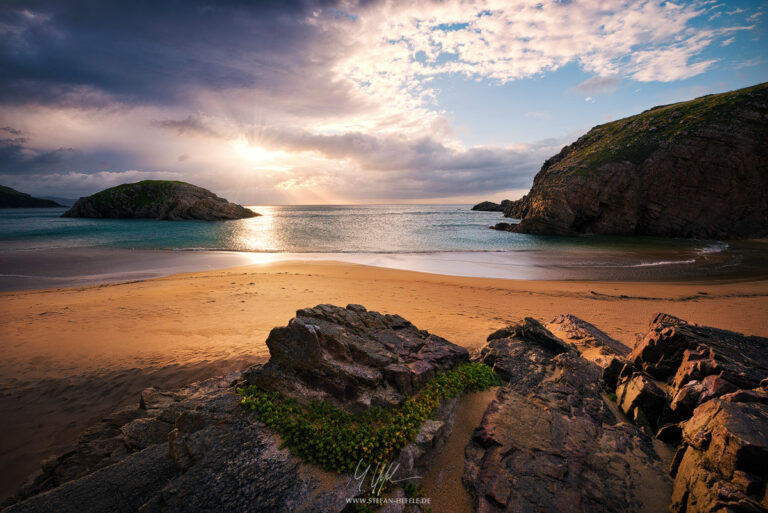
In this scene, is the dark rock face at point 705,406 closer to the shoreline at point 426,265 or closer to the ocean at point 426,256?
the shoreline at point 426,265

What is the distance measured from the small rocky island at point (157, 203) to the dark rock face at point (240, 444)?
10268 cm

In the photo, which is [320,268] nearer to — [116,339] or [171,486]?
[116,339]

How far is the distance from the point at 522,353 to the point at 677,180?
62.6 m

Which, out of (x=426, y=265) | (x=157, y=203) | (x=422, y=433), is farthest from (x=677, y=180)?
(x=157, y=203)

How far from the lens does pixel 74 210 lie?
102688mm

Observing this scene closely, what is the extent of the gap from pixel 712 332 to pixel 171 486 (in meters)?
11.8

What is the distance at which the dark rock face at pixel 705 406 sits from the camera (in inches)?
150

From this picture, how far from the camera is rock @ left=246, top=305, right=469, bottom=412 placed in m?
6.20

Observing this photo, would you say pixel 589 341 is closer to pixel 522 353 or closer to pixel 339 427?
pixel 522 353

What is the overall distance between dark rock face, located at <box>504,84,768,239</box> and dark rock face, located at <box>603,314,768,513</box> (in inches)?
2226

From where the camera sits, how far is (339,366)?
648 centimetres

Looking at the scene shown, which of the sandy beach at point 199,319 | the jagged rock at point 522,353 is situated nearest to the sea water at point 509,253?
the sandy beach at point 199,319

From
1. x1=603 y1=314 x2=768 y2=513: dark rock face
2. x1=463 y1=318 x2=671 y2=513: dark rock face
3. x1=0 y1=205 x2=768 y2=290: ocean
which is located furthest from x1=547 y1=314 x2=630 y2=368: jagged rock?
x1=0 y1=205 x2=768 y2=290: ocean
